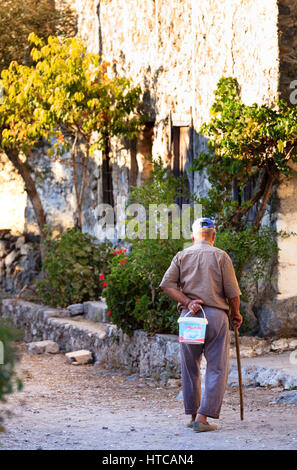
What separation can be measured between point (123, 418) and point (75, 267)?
5769mm

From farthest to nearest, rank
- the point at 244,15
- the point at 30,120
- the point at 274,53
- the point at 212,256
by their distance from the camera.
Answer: the point at 30,120 < the point at 244,15 < the point at 274,53 < the point at 212,256

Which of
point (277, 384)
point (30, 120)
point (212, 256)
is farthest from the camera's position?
point (30, 120)

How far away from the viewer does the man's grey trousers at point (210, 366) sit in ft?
18.2

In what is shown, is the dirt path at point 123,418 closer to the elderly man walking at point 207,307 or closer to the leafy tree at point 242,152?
the elderly man walking at point 207,307

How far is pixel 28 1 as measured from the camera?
1460 cm

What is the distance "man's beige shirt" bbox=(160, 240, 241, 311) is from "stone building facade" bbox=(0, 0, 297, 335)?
2781 millimetres

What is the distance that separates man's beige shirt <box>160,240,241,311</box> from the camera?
5.70 metres

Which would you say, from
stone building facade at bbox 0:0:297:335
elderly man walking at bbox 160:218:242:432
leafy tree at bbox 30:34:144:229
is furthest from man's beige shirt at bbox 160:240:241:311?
leafy tree at bbox 30:34:144:229

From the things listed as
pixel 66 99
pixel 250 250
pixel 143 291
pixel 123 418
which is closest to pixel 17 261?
pixel 66 99

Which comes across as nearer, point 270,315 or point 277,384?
point 277,384

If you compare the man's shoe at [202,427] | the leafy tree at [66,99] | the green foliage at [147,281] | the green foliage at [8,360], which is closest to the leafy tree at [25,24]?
the leafy tree at [66,99]
